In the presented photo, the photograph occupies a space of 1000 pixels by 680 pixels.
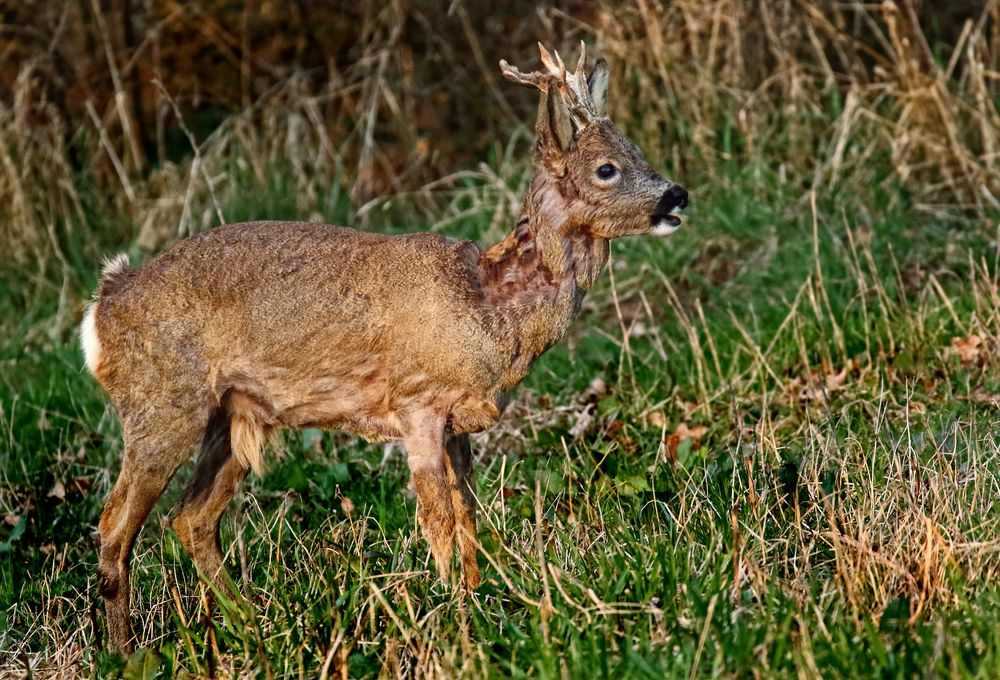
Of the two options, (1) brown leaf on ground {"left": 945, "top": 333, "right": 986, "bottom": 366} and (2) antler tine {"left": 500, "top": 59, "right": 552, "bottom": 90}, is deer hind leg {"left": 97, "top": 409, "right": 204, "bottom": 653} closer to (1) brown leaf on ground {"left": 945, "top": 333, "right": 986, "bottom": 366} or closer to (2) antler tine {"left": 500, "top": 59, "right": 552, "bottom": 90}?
(2) antler tine {"left": 500, "top": 59, "right": 552, "bottom": 90}

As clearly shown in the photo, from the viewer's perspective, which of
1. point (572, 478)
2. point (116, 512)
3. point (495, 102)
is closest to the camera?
point (116, 512)

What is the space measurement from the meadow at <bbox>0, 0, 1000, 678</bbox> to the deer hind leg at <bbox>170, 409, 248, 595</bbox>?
0.32 ft

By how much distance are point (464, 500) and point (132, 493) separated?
1.12 metres

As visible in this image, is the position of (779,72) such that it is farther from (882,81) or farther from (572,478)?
(572,478)

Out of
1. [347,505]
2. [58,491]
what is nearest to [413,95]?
[58,491]

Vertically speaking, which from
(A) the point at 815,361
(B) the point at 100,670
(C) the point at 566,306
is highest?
(C) the point at 566,306

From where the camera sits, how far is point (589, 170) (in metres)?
4.61

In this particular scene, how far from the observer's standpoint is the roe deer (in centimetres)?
460

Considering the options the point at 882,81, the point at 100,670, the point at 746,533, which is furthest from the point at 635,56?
the point at 100,670

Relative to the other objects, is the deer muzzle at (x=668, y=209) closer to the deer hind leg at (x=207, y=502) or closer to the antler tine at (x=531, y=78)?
the antler tine at (x=531, y=78)

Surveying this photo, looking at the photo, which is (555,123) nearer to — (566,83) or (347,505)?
(566,83)

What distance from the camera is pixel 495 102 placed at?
10906 millimetres

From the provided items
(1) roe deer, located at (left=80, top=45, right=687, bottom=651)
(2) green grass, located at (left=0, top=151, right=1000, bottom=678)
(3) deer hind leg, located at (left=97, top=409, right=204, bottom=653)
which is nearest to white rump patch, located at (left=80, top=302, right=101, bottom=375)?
(1) roe deer, located at (left=80, top=45, right=687, bottom=651)

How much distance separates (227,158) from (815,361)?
183 inches
